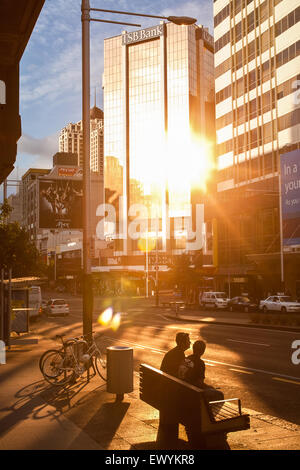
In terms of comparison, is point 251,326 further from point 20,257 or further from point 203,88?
point 203,88

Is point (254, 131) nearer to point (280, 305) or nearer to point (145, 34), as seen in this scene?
point (280, 305)

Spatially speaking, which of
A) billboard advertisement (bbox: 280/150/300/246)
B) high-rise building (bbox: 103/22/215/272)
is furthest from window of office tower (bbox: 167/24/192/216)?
billboard advertisement (bbox: 280/150/300/246)

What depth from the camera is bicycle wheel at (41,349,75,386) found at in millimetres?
13367

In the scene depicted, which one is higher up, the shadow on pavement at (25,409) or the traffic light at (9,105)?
the traffic light at (9,105)

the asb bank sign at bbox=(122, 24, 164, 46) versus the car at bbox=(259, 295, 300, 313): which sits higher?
the asb bank sign at bbox=(122, 24, 164, 46)

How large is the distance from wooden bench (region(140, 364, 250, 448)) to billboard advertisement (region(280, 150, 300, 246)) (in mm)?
45187

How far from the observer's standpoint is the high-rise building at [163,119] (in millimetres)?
141500

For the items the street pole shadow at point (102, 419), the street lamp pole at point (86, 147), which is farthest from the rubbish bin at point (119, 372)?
the street lamp pole at point (86, 147)

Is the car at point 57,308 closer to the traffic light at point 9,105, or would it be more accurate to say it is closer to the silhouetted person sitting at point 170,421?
the traffic light at point 9,105

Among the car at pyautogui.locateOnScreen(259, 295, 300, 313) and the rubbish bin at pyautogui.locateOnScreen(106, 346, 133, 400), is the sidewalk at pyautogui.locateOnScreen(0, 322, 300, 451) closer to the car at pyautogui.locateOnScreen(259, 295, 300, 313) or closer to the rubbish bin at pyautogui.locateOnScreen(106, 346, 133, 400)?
the rubbish bin at pyautogui.locateOnScreen(106, 346, 133, 400)

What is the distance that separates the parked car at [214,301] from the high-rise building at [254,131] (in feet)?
21.4

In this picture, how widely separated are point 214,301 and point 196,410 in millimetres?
47045

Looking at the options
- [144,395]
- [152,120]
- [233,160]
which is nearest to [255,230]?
[233,160]

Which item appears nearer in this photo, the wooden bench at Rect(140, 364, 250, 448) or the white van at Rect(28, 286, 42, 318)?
the wooden bench at Rect(140, 364, 250, 448)
